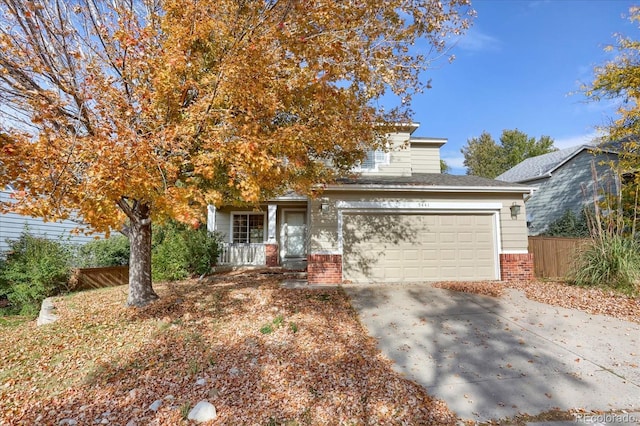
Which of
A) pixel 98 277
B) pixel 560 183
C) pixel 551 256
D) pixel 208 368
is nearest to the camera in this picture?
pixel 208 368

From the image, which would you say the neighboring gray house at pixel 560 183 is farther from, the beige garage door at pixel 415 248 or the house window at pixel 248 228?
the house window at pixel 248 228

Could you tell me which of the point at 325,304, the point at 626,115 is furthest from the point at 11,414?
the point at 626,115

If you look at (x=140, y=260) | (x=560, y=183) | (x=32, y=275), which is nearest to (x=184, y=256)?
(x=32, y=275)

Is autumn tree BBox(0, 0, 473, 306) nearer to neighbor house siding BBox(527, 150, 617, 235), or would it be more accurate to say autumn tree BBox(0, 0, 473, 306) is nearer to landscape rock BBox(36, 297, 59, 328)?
landscape rock BBox(36, 297, 59, 328)

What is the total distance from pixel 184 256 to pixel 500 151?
37905mm

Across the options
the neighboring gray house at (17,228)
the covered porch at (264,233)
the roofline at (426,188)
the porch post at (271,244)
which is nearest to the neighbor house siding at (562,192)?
the roofline at (426,188)

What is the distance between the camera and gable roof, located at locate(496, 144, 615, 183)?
17.6 metres

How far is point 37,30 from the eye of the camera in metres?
5.29

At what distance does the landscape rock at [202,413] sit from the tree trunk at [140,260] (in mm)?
4688

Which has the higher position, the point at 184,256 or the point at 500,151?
the point at 500,151

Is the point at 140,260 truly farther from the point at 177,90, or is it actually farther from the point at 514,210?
the point at 514,210

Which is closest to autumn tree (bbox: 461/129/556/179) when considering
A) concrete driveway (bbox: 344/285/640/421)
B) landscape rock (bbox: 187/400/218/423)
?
concrete driveway (bbox: 344/285/640/421)

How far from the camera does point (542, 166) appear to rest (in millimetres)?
19859

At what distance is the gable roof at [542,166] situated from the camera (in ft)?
57.7
